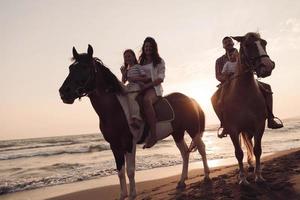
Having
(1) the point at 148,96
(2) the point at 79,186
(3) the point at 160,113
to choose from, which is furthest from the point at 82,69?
(2) the point at 79,186

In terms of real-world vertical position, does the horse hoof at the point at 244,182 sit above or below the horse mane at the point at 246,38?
below

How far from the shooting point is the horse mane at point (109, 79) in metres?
6.58

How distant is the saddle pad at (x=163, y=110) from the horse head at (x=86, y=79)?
3.48 ft

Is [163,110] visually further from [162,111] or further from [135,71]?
[135,71]

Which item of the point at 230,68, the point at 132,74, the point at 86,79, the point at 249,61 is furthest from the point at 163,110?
the point at 249,61

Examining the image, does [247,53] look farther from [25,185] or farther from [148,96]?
[25,185]

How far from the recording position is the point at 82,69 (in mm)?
6188

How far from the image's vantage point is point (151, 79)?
7.27m

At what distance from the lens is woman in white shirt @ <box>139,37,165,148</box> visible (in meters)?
6.91

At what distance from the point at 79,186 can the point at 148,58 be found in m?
6.23

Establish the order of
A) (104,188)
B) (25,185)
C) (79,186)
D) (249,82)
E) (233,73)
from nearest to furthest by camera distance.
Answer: (249,82)
(233,73)
(104,188)
(79,186)
(25,185)

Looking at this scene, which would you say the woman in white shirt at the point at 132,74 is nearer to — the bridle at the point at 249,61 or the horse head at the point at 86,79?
the horse head at the point at 86,79

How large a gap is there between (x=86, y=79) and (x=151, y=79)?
5.16 feet

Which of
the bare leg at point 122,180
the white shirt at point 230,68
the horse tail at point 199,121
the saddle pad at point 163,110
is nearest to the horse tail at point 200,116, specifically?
the horse tail at point 199,121
